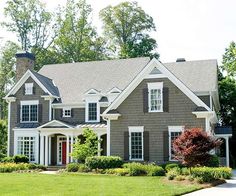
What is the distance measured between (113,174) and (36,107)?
12769 millimetres

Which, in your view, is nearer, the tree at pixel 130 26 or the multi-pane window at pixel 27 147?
the multi-pane window at pixel 27 147

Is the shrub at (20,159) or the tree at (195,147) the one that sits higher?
the tree at (195,147)

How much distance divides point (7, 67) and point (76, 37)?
11.1 meters

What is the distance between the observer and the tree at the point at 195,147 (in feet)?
68.1

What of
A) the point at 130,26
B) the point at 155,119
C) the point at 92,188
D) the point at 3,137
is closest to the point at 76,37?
the point at 130,26

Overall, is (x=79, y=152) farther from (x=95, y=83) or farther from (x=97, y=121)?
(x=95, y=83)

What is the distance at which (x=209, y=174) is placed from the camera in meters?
20.0

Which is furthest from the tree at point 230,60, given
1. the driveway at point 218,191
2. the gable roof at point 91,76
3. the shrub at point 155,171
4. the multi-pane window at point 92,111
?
the driveway at point 218,191

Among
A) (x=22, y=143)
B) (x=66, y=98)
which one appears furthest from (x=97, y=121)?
(x=22, y=143)

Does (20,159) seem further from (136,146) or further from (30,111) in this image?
(136,146)

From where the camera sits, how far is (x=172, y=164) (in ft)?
81.6

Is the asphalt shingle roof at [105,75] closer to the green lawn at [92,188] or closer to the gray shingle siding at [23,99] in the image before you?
the gray shingle siding at [23,99]

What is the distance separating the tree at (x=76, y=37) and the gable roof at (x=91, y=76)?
1536 cm

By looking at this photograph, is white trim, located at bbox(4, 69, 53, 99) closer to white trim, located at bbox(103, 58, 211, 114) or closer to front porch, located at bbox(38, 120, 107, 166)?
front porch, located at bbox(38, 120, 107, 166)
